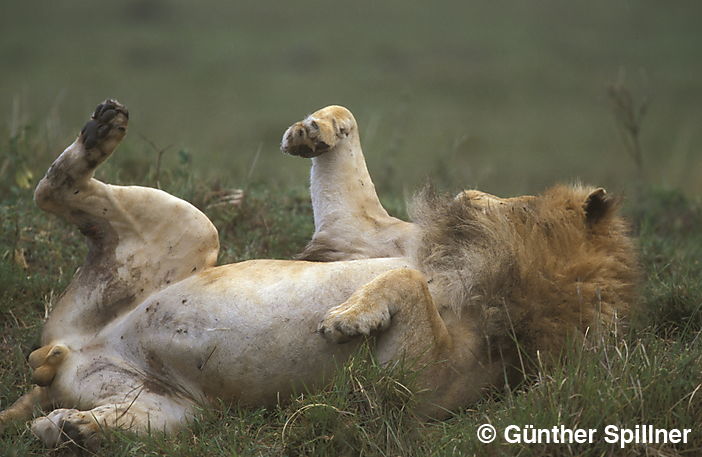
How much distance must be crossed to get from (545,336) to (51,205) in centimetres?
202

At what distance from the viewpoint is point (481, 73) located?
2098 cm

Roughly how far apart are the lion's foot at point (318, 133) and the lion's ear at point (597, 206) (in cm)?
113

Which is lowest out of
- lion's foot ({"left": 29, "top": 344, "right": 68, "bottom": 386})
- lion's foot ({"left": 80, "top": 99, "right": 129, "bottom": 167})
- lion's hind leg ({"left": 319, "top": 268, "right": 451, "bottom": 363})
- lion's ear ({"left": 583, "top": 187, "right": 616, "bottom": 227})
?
lion's foot ({"left": 29, "top": 344, "right": 68, "bottom": 386})

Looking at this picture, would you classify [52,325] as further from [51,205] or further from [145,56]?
[145,56]

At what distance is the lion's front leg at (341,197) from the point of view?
4098 millimetres

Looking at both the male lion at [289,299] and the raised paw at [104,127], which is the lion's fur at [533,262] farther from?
the raised paw at [104,127]

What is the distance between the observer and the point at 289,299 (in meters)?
3.60

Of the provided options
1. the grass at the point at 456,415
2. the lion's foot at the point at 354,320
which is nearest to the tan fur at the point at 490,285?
the lion's foot at the point at 354,320

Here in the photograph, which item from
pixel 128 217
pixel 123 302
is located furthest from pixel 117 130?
Answer: pixel 123 302

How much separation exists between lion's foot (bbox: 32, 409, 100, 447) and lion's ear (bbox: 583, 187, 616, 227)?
6.68 ft

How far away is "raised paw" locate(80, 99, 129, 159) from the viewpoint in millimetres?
3828

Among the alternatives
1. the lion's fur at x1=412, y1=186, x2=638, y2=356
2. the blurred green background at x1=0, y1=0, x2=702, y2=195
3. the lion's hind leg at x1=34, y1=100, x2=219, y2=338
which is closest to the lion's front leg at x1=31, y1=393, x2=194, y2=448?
the lion's hind leg at x1=34, y1=100, x2=219, y2=338

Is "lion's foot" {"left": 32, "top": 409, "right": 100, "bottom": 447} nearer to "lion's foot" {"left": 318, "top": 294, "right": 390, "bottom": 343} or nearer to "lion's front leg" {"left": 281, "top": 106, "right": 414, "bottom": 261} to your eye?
"lion's foot" {"left": 318, "top": 294, "right": 390, "bottom": 343}

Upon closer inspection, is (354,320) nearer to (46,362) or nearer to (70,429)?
(70,429)
